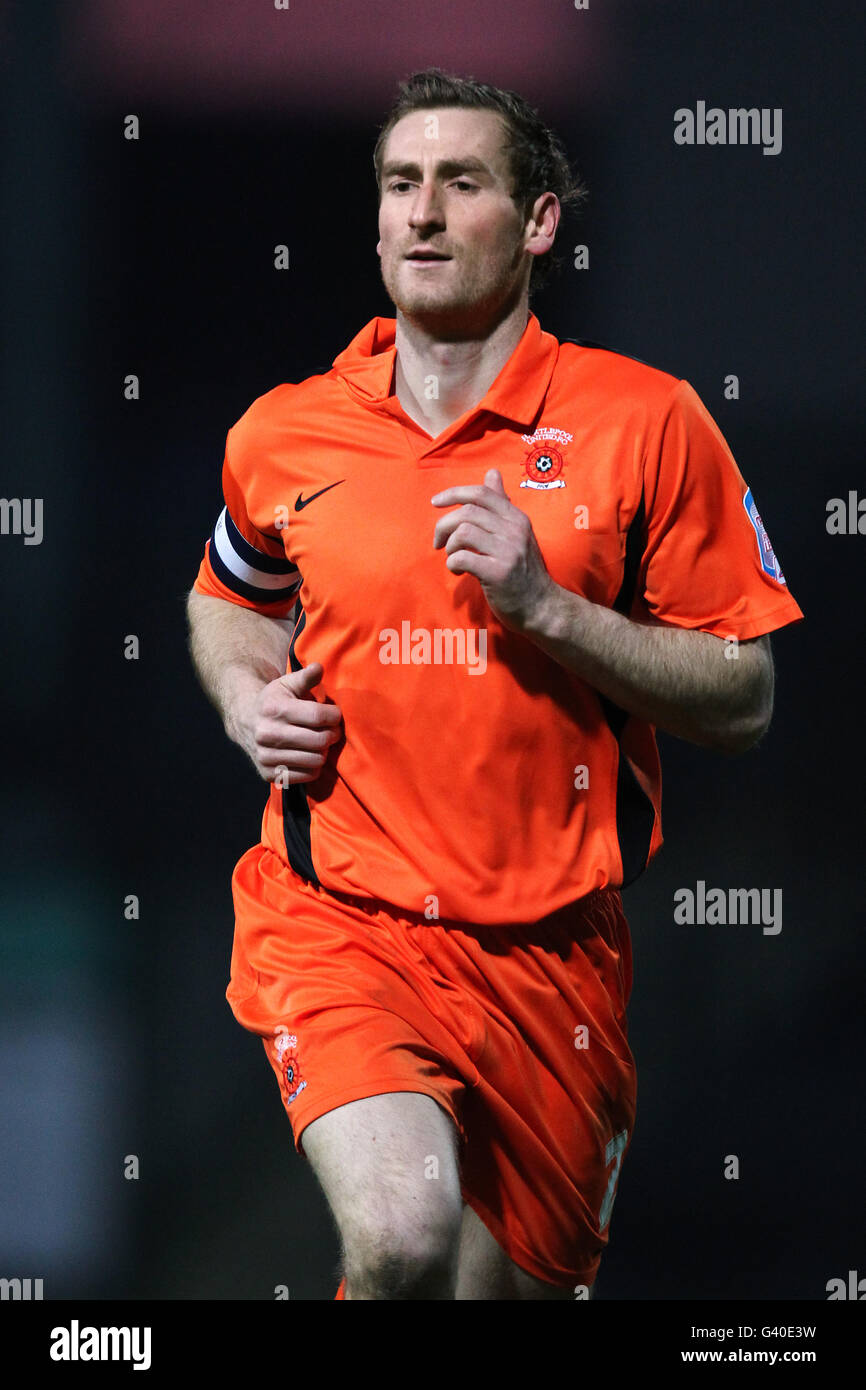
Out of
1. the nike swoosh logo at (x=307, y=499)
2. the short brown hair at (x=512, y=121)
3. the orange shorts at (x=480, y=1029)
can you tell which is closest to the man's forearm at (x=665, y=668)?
the orange shorts at (x=480, y=1029)

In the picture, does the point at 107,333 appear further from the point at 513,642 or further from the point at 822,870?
the point at 822,870

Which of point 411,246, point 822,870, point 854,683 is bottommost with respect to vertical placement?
point 822,870

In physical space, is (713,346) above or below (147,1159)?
above

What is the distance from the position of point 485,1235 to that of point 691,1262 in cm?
107

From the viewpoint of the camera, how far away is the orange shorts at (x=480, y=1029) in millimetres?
2658

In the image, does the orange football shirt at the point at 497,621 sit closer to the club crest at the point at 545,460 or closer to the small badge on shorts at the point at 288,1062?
the club crest at the point at 545,460

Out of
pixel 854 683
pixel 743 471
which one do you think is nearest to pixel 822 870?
pixel 854 683

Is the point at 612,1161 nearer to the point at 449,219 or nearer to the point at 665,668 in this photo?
the point at 665,668

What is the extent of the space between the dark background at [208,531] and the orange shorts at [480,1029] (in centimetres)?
83

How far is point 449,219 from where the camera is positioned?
2.86 metres

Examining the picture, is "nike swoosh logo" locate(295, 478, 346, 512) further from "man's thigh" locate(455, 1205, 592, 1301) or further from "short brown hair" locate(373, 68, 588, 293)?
"man's thigh" locate(455, 1205, 592, 1301)

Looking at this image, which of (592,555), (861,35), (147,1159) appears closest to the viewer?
(592,555)

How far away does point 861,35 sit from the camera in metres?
3.61

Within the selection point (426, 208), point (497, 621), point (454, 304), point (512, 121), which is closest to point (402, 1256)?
point (497, 621)
